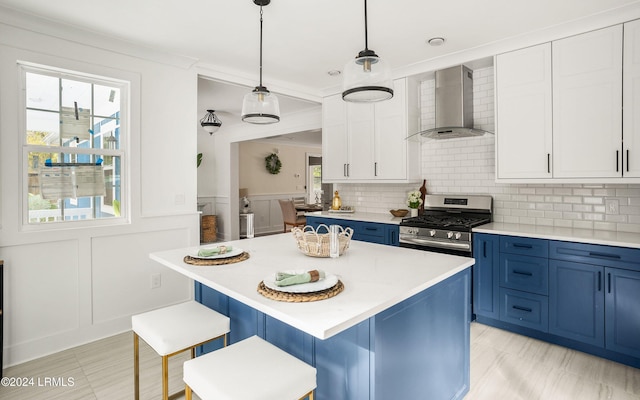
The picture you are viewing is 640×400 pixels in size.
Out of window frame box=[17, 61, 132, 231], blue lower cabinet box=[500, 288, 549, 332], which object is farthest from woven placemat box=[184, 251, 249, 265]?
blue lower cabinet box=[500, 288, 549, 332]

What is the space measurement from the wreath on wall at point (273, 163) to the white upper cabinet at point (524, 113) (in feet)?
21.7

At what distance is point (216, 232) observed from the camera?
830 centimetres

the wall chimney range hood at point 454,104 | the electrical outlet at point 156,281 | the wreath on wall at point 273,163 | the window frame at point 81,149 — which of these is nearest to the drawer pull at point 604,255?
the wall chimney range hood at point 454,104

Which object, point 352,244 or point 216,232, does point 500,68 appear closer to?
point 352,244

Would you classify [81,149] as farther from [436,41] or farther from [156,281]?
[436,41]

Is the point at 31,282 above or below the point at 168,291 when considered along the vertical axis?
above

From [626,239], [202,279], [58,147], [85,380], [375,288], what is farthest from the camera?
[58,147]

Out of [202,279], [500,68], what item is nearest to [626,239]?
[500,68]

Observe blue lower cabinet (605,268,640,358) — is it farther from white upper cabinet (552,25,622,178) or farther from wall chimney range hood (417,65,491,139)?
wall chimney range hood (417,65,491,139)

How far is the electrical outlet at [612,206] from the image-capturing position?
10.1 ft

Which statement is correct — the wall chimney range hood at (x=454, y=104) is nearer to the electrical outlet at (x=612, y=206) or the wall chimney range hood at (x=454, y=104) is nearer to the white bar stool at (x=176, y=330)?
the electrical outlet at (x=612, y=206)

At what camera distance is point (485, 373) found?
2.49 meters

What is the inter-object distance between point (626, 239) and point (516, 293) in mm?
890

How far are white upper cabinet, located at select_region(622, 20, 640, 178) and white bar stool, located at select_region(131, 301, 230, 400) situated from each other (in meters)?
3.14
